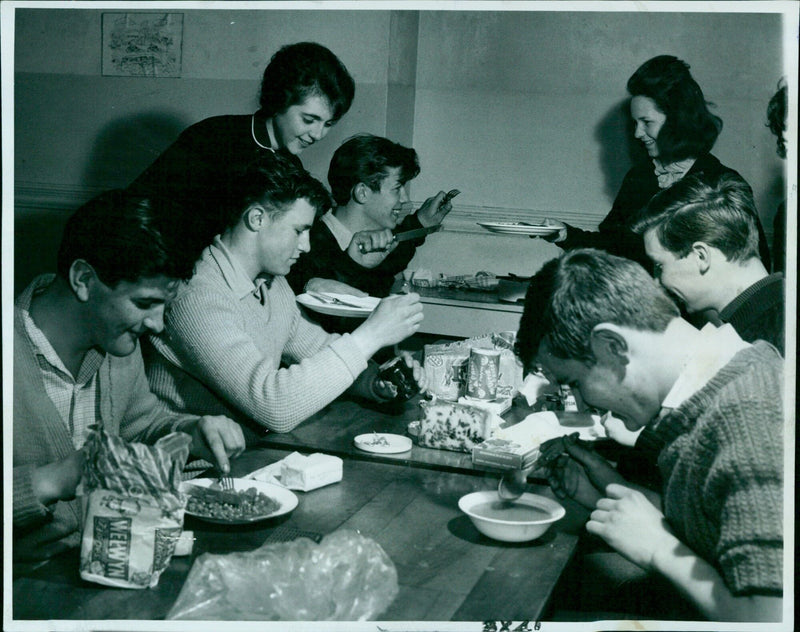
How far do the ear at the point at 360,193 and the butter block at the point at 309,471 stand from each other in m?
1.65

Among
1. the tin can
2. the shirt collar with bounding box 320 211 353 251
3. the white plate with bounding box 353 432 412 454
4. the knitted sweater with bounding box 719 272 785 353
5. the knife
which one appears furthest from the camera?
the knife

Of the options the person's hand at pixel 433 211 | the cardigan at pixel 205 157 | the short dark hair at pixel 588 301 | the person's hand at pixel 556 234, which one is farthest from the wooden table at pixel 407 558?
the person's hand at pixel 433 211

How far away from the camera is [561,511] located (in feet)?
4.99

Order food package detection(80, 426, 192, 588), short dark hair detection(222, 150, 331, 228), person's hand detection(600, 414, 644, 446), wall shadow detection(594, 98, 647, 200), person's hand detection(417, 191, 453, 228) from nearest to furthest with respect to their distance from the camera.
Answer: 1. food package detection(80, 426, 192, 588)
2. person's hand detection(600, 414, 644, 446)
3. short dark hair detection(222, 150, 331, 228)
4. person's hand detection(417, 191, 453, 228)
5. wall shadow detection(594, 98, 647, 200)

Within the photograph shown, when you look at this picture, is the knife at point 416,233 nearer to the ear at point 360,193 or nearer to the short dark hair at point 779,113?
the ear at point 360,193

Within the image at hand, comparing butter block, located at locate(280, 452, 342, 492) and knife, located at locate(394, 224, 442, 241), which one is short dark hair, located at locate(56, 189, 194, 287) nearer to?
butter block, located at locate(280, 452, 342, 492)

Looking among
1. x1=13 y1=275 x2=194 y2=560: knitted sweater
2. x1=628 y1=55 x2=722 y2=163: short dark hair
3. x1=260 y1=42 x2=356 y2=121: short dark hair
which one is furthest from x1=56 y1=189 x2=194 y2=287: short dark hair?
x1=628 y1=55 x2=722 y2=163: short dark hair

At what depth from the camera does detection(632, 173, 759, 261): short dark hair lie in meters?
2.07

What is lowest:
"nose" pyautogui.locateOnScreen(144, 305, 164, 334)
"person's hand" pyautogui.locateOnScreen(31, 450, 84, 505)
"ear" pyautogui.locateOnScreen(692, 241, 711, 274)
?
"person's hand" pyautogui.locateOnScreen(31, 450, 84, 505)

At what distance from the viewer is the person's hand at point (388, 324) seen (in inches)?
82.3

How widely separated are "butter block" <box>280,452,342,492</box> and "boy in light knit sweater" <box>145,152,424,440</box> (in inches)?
12.6

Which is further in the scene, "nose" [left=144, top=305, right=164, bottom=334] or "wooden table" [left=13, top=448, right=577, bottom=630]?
"nose" [left=144, top=305, right=164, bottom=334]

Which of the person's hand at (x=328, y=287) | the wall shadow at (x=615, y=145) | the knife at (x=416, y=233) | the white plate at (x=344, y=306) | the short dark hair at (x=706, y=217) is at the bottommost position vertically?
the person's hand at (x=328, y=287)

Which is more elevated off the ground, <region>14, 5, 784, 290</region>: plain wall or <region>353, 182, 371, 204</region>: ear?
<region>14, 5, 784, 290</region>: plain wall
